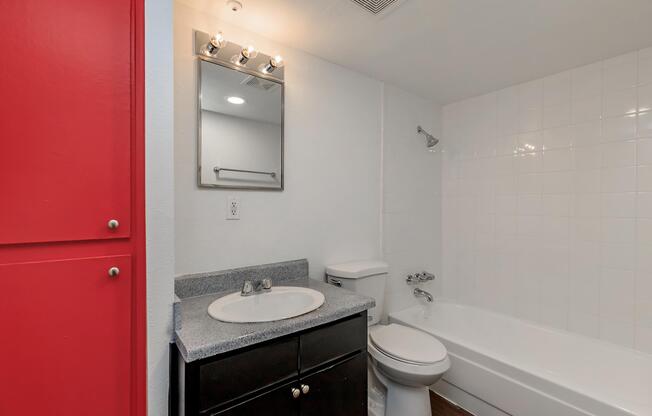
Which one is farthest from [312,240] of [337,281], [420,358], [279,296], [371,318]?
[420,358]

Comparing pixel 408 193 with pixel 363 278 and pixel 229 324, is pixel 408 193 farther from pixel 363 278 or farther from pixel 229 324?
pixel 229 324

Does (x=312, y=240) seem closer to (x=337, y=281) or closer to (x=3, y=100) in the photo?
(x=337, y=281)

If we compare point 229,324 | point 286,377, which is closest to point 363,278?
point 286,377

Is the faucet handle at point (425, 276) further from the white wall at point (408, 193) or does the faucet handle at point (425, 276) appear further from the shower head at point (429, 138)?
the shower head at point (429, 138)

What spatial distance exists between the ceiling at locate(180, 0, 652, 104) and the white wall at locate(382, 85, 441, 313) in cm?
38

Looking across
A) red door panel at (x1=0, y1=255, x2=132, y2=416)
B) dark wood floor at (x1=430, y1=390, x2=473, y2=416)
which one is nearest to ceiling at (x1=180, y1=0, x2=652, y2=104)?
red door panel at (x1=0, y1=255, x2=132, y2=416)

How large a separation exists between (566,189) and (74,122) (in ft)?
8.83

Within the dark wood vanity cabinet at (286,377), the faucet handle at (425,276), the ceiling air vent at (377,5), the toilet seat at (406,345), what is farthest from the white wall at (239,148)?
the faucet handle at (425,276)

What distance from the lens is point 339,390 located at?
1190mm

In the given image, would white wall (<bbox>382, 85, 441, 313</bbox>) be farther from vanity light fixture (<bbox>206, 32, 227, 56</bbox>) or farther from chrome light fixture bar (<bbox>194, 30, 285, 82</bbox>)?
vanity light fixture (<bbox>206, 32, 227, 56</bbox>)

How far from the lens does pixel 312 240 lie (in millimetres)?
1813

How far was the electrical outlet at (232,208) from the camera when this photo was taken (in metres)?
1.49

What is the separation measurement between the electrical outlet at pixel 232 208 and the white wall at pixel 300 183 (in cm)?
2

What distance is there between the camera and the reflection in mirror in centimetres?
142
